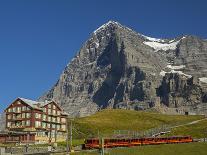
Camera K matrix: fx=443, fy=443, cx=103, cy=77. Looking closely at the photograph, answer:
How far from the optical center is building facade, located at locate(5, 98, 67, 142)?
151 metres

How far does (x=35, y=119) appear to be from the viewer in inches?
6029

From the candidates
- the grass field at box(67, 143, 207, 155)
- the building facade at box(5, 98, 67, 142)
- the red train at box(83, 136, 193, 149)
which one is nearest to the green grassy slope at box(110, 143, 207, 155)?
the grass field at box(67, 143, 207, 155)

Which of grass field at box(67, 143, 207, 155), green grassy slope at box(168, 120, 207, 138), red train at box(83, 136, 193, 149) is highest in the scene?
green grassy slope at box(168, 120, 207, 138)

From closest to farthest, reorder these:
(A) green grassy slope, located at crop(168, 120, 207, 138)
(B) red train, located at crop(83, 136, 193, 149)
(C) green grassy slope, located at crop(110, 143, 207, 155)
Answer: (C) green grassy slope, located at crop(110, 143, 207, 155) < (B) red train, located at crop(83, 136, 193, 149) < (A) green grassy slope, located at crop(168, 120, 207, 138)

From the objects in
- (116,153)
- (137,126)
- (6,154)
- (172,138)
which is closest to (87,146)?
(116,153)

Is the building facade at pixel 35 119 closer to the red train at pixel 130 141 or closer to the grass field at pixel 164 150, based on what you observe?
the red train at pixel 130 141

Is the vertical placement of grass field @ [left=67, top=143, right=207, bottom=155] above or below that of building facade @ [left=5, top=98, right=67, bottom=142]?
below

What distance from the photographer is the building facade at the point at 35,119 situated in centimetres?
15138

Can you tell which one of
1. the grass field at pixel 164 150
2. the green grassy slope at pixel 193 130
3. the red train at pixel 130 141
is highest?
the green grassy slope at pixel 193 130

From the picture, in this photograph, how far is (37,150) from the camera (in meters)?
103

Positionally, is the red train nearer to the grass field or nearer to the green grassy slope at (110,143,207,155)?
the grass field

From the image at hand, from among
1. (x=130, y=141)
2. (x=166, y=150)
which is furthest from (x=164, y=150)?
(x=130, y=141)

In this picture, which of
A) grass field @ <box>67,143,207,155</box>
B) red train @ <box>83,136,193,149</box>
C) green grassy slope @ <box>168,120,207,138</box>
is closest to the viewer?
grass field @ <box>67,143,207,155</box>

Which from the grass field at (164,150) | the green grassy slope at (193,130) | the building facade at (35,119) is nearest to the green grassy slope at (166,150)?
the grass field at (164,150)
